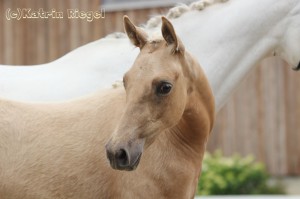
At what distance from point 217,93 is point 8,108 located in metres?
1.56

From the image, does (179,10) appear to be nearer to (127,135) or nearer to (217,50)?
(217,50)

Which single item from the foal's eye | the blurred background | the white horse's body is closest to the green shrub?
the blurred background

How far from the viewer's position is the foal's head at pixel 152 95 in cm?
325

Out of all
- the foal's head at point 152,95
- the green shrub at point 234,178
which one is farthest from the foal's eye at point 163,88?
the green shrub at point 234,178

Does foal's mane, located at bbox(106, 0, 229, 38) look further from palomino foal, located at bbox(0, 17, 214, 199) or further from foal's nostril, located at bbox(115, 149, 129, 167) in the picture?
foal's nostril, located at bbox(115, 149, 129, 167)

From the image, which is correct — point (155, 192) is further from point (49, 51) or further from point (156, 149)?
point (49, 51)

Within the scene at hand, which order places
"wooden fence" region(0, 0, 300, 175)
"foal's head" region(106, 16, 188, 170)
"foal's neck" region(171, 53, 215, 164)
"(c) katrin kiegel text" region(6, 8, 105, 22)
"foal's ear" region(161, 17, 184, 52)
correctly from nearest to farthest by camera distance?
1. "foal's head" region(106, 16, 188, 170)
2. "foal's ear" region(161, 17, 184, 52)
3. "foal's neck" region(171, 53, 215, 164)
4. "(c) katrin kiegel text" region(6, 8, 105, 22)
5. "wooden fence" region(0, 0, 300, 175)

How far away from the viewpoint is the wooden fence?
35.7 ft

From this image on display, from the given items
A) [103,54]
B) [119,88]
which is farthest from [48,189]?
[103,54]

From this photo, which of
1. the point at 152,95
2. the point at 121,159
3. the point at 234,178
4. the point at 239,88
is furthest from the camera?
the point at 239,88

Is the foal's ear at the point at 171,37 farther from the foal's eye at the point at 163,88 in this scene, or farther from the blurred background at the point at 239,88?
the blurred background at the point at 239,88

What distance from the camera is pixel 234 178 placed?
973 cm

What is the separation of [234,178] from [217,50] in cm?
511

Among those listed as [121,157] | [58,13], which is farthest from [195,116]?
[58,13]
